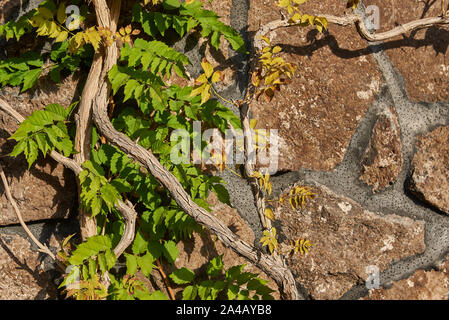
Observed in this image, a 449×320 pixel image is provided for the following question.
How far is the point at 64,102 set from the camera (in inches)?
53.4

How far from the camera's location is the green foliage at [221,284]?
1.33m

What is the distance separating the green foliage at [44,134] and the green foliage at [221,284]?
440 mm

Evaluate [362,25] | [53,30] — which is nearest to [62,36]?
[53,30]

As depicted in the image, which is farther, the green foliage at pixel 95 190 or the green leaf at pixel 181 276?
the green leaf at pixel 181 276

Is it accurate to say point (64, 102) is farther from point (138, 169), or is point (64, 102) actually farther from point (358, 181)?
point (358, 181)

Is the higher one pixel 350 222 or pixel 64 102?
pixel 64 102

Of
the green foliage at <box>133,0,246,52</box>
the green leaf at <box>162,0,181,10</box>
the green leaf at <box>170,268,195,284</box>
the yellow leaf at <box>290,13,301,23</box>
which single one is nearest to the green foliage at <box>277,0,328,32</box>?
the yellow leaf at <box>290,13,301,23</box>

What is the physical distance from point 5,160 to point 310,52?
826 mm

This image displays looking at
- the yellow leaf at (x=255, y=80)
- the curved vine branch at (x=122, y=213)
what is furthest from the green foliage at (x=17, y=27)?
the yellow leaf at (x=255, y=80)

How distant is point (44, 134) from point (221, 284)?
1.86 feet

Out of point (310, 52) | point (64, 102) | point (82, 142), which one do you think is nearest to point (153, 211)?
point (82, 142)

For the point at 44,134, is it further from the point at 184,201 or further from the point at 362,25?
the point at 362,25

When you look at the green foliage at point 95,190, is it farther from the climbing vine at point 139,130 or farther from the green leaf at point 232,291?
the green leaf at point 232,291

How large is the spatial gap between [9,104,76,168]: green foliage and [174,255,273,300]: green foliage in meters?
0.44
